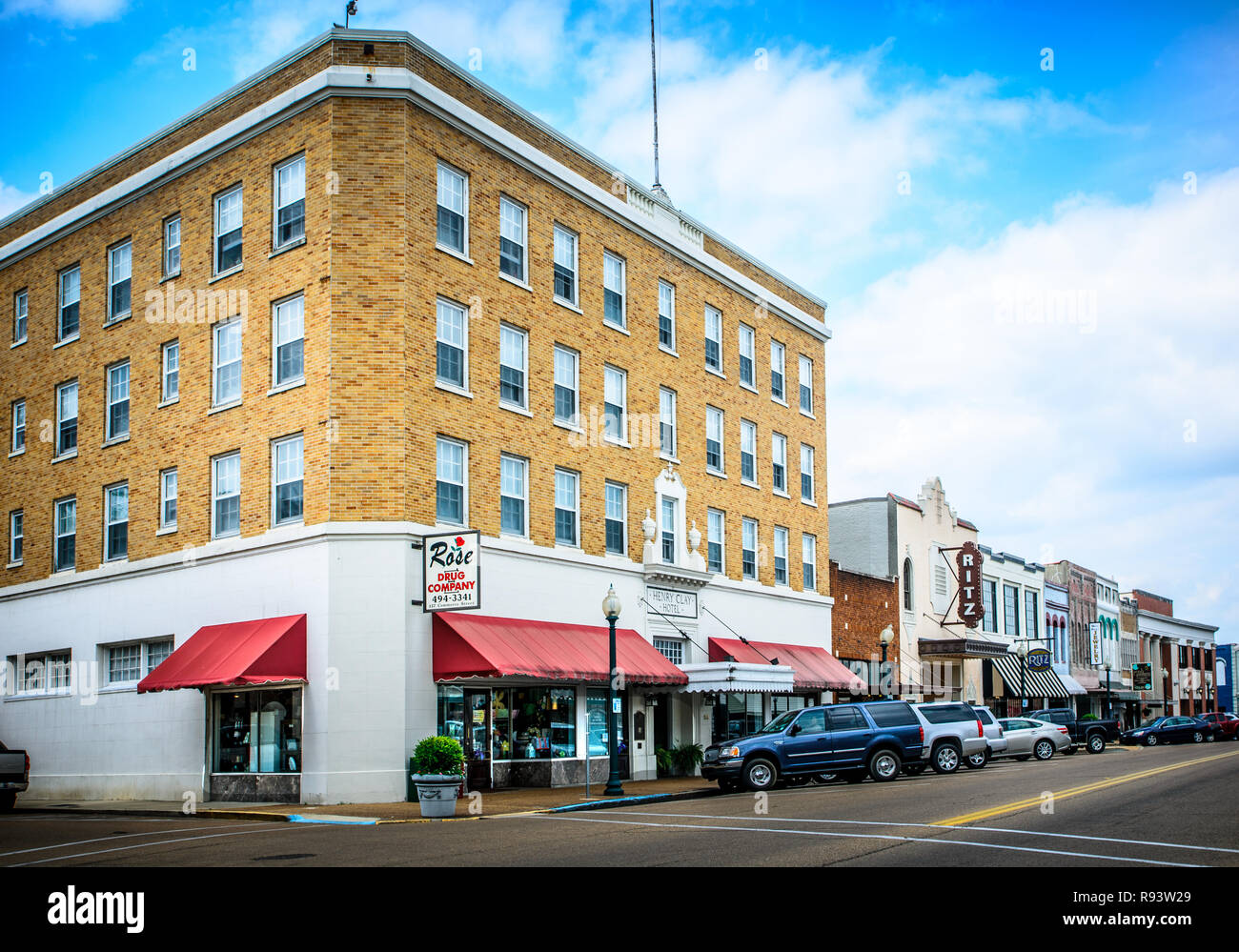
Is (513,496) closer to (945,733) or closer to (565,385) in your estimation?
(565,385)

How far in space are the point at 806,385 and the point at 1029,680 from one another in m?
25.8

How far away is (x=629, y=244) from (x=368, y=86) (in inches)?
389

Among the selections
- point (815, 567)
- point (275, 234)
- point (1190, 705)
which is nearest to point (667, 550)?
point (815, 567)

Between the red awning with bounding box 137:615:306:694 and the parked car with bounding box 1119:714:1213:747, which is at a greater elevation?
the red awning with bounding box 137:615:306:694

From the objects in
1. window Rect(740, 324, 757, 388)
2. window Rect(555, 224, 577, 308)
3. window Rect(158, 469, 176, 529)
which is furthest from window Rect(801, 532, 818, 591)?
window Rect(158, 469, 176, 529)

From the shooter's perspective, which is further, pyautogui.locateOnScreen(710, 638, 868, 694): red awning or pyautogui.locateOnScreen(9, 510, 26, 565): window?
pyautogui.locateOnScreen(710, 638, 868, 694): red awning

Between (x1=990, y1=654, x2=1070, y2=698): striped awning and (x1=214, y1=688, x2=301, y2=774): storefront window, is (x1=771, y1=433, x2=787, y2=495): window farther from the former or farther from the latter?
(x1=990, y1=654, x2=1070, y2=698): striped awning

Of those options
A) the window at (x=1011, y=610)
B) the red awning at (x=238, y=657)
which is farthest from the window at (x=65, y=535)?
the window at (x=1011, y=610)

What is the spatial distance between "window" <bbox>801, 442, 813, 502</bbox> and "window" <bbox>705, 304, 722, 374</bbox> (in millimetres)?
5959

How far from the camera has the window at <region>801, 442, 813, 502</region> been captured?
138ft

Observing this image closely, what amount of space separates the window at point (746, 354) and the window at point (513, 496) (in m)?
11.9

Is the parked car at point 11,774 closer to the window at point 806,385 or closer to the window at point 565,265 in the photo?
the window at point 565,265

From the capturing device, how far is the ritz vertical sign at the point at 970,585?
5312cm

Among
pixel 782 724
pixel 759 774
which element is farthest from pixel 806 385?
pixel 759 774
